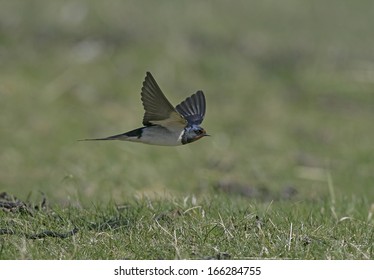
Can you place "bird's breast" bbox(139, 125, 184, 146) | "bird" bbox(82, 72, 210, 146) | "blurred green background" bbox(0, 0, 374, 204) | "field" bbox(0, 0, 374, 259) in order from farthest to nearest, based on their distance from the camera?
"blurred green background" bbox(0, 0, 374, 204)
"bird's breast" bbox(139, 125, 184, 146)
"bird" bbox(82, 72, 210, 146)
"field" bbox(0, 0, 374, 259)

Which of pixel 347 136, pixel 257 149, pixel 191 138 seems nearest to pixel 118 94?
pixel 257 149

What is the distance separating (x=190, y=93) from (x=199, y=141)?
2116mm

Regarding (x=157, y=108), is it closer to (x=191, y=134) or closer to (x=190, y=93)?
(x=191, y=134)

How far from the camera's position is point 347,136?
38.9ft

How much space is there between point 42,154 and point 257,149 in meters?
2.89

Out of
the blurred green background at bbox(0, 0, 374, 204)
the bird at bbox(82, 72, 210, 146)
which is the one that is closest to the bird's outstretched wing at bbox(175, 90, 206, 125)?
the bird at bbox(82, 72, 210, 146)

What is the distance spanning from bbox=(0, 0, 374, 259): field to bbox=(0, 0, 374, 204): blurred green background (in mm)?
34

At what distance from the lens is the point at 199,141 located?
10.8m

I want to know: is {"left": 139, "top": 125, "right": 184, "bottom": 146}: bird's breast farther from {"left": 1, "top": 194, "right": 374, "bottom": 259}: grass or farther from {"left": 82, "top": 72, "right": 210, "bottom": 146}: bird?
{"left": 1, "top": 194, "right": 374, "bottom": 259}: grass

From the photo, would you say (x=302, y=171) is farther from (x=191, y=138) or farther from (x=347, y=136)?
(x=191, y=138)

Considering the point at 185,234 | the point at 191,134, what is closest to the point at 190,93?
the point at 191,134

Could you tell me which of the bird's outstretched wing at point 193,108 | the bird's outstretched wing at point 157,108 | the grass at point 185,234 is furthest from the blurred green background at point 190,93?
the bird's outstretched wing at point 157,108

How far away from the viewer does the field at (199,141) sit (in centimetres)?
468

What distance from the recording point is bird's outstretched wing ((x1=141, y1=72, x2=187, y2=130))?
4777mm
